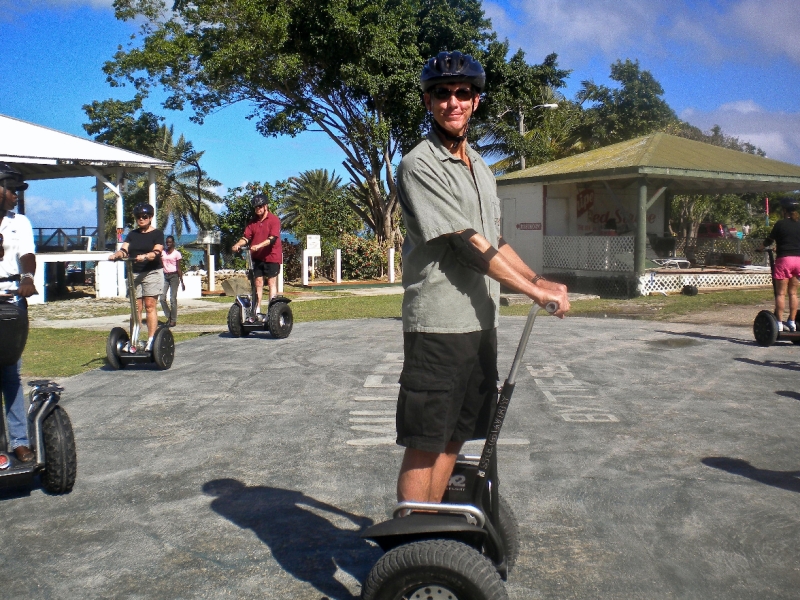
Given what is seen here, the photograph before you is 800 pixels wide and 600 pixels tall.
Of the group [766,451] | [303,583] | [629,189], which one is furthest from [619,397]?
[629,189]

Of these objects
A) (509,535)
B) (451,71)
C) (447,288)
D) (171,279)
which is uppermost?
(451,71)

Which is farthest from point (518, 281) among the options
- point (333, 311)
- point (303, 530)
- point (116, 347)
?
point (333, 311)

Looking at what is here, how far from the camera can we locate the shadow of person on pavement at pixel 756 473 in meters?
4.45

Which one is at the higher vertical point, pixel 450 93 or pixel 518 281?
pixel 450 93

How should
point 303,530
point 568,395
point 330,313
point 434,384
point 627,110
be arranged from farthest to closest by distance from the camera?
1. point 627,110
2. point 330,313
3. point 568,395
4. point 303,530
5. point 434,384

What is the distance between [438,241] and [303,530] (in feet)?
5.90

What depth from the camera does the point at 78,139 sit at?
896 inches

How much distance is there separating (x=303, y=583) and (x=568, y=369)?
529 cm

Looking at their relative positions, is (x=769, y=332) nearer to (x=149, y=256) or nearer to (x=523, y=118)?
(x=149, y=256)

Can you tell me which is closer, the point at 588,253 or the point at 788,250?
the point at 788,250

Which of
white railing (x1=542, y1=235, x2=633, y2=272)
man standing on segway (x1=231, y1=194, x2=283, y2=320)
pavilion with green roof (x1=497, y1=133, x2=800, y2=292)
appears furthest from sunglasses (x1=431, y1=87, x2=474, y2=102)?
white railing (x1=542, y1=235, x2=633, y2=272)

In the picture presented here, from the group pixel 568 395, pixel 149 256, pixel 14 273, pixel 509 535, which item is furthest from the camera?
pixel 149 256

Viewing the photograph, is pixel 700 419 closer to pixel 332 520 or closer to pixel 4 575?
pixel 332 520

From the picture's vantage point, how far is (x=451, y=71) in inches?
110
